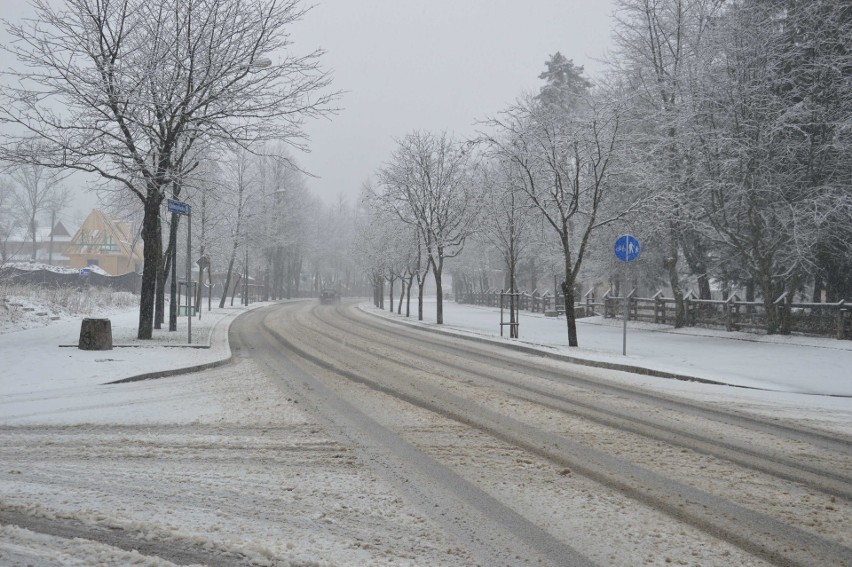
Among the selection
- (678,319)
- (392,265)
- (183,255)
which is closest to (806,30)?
(678,319)

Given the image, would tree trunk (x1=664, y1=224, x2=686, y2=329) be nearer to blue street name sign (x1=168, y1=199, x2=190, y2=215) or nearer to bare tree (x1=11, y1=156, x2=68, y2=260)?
blue street name sign (x1=168, y1=199, x2=190, y2=215)

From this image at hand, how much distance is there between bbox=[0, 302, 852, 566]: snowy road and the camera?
361 cm

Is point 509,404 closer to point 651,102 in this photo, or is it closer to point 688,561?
Answer: point 688,561

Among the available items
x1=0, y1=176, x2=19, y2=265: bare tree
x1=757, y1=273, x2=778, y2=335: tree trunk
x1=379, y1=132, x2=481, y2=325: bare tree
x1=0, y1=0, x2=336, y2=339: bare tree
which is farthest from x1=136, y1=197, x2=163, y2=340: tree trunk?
x1=0, y1=176, x2=19, y2=265: bare tree

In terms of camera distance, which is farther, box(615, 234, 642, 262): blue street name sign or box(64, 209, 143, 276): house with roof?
box(64, 209, 143, 276): house with roof

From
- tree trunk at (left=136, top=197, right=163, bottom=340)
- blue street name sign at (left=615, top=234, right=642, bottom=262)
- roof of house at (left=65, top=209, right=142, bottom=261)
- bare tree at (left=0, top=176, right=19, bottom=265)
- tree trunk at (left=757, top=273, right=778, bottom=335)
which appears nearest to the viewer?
blue street name sign at (left=615, top=234, right=642, bottom=262)

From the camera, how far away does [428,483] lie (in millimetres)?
4898

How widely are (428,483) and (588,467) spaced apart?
156cm

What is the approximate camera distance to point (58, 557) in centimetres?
332

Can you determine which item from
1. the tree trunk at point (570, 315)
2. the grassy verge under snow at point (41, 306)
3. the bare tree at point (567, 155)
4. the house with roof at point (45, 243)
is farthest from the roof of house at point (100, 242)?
the tree trunk at point (570, 315)

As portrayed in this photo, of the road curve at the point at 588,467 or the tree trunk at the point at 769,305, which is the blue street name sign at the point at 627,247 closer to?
the road curve at the point at 588,467

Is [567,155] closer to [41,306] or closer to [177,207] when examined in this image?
[177,207]

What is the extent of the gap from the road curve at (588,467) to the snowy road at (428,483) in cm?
2

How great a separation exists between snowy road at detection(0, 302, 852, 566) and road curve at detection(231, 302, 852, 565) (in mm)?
24
